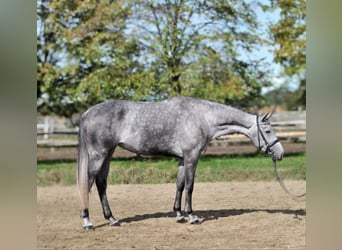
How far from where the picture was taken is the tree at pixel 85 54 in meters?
4.41

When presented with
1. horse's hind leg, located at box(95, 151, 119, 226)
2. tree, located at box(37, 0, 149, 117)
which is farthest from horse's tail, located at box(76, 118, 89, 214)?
tree, located at box(37, 0, 149, 117)

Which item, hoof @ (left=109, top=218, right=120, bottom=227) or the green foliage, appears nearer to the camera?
hoof @ (left=109, top=218, right=120, bottom=227)

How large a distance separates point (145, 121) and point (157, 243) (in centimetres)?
100

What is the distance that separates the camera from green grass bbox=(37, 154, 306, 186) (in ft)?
13.9

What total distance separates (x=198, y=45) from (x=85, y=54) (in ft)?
3.29

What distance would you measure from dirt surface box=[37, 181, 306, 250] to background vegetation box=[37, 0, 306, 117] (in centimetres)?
78

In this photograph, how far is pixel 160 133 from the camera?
415cm

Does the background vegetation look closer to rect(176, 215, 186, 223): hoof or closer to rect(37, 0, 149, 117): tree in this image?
rect(37, 0, 149, 117): tree

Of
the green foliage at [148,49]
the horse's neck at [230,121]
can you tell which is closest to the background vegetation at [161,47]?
the green foliage at [148,49]

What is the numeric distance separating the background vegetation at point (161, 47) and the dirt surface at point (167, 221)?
0.78m

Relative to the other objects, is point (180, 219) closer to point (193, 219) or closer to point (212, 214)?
point (193, 219)

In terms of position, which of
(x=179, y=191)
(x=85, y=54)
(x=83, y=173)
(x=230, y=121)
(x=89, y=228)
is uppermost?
(x=85, y=54)

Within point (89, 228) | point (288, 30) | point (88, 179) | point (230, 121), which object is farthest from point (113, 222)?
point (288, 30)
